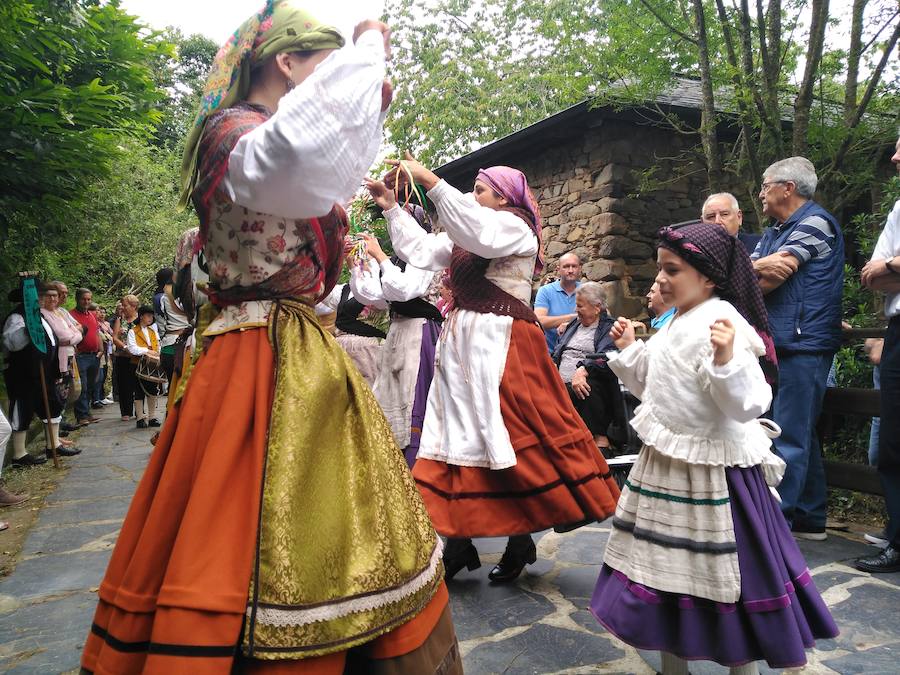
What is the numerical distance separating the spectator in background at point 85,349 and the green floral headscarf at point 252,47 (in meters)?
9.68

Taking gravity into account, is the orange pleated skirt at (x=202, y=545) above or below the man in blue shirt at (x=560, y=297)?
below

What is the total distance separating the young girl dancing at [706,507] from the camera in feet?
6.72

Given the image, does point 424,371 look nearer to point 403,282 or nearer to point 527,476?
point 403,282

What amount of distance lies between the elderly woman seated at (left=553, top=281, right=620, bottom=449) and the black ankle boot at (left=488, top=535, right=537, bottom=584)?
6.91ft

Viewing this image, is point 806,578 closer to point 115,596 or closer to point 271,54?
point 115,596

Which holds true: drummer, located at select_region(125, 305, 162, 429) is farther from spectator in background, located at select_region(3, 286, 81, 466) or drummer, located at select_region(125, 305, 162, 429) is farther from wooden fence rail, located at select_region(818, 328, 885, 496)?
wooden fence rail, located at select_region(818, 328, 885, 496)

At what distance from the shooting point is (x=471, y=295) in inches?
135

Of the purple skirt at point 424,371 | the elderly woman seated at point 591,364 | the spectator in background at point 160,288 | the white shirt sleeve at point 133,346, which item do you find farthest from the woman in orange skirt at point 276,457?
the white shirt sleeve at point 133,346

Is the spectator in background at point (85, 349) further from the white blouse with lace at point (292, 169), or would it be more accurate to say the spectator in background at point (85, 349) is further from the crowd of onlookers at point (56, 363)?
the white blouse with lace at point (292, 169)

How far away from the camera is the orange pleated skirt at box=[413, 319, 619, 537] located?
10.3 feet

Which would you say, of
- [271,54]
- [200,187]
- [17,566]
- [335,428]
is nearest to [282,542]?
[335,428]

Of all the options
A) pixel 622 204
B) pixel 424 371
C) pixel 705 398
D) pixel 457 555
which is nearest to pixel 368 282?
pixel 424 371

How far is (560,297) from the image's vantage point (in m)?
6.65

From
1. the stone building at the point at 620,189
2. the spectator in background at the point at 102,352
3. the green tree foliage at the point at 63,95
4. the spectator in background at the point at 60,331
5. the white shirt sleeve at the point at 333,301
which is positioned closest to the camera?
the green tree foliage at the point at 63,95
